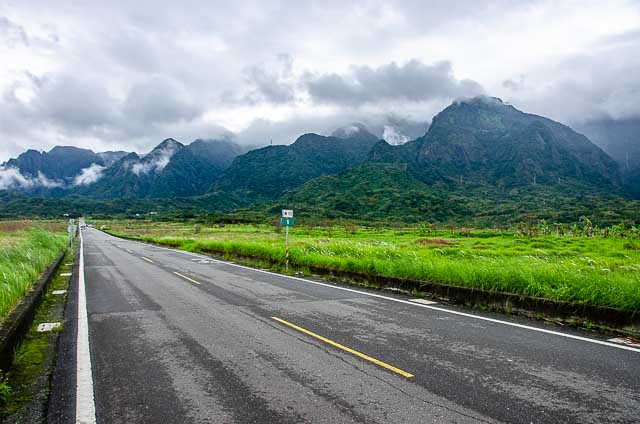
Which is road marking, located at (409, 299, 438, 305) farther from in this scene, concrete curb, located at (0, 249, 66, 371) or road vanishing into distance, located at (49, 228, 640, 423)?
concrete curb, located at (0, 249, 66, 371)

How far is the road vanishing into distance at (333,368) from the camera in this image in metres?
3.76

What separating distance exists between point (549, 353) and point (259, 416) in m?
4.14

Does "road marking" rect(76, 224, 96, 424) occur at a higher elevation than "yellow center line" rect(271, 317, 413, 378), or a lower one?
lower

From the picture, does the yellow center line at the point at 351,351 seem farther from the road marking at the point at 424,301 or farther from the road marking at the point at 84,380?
the road marking at the point at 424,301

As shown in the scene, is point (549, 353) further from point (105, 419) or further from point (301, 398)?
point (105, 419)

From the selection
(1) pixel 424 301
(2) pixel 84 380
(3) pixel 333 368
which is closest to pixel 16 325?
(2) pixel 84 380

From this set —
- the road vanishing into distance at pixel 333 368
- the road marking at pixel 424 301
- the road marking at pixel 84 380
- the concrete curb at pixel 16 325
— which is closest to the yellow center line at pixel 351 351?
the road vanishing into distance at pixel 333 368

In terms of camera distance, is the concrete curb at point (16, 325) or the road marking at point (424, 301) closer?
the concrete curb at point (16, 325)

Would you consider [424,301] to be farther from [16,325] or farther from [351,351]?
[16,325]

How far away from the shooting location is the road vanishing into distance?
3.76 meters

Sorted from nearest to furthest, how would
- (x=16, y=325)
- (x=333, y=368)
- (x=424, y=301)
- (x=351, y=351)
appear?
(x=333, y=368)
(x=351, y=351)
(x=16, y=325)
(x=424, y=301)

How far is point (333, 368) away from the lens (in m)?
4.88

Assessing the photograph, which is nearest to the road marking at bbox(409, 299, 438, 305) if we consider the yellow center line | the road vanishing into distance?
the road vanishing into distance

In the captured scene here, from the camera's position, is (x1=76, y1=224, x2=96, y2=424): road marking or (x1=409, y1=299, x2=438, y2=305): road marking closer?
(x1=76, y1=224, x2=96, y2=424): road marking
